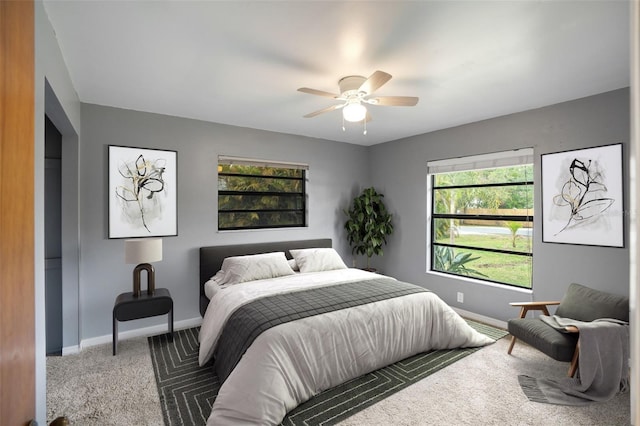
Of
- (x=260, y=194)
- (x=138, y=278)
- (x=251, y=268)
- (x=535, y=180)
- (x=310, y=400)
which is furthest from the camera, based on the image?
(x=260, y=194)

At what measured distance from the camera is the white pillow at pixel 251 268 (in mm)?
3670

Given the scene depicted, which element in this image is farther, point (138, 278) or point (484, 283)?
point (484, 283)

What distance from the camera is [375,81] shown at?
2.33 metres

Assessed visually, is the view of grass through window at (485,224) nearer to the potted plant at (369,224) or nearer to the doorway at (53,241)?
the potted plant at (369,224)

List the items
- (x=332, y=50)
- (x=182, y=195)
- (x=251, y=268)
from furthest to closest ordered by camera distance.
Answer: (x=182, y=195) → (x=251, y=268) → (x=332, y=50)

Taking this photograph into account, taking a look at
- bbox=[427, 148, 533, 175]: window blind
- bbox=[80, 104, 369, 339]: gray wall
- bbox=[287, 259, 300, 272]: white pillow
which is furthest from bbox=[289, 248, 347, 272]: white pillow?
bbox=[427, 148, 533, 175]: window blind

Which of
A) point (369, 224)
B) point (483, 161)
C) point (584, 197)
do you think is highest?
point (483, 161)

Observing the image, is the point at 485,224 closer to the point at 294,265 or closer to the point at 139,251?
the point at 294,265

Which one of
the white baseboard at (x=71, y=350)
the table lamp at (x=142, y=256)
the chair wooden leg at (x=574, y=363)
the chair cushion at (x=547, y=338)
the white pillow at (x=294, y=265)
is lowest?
the white baseboard at (x=71, y=350)

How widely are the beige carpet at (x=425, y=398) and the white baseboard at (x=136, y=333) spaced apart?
234 mm

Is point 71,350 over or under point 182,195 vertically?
under

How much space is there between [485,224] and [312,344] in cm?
294

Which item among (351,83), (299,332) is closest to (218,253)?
(299,332)

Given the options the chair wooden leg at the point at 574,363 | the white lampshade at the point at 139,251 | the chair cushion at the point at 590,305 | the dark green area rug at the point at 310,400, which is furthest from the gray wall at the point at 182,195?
the chair wooden leg at the point at 574,363
